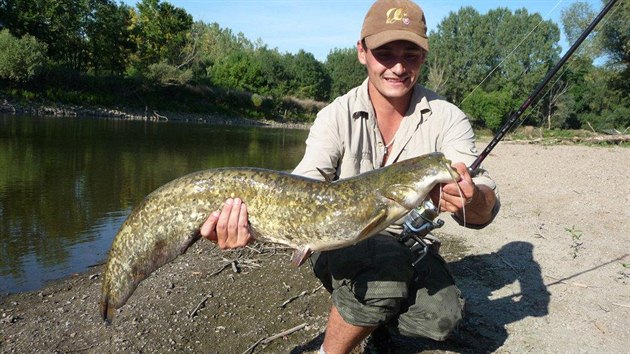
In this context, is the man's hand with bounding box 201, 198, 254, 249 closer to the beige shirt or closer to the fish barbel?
the fish barbel

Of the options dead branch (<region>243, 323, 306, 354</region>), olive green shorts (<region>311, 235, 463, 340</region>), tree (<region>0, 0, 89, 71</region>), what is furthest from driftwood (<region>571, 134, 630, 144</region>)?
tree (<region>0, 0, 89, 71</region>)

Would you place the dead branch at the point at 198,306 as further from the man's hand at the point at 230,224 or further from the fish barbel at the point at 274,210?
the man's hand at the point at 230,224

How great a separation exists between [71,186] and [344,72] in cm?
7602

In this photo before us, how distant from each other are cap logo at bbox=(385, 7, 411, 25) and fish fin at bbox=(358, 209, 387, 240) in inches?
57.4

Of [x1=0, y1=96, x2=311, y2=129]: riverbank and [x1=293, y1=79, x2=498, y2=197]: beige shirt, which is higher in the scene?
[x1=293, y1=79, x2=498, y2=197]: beige shirt

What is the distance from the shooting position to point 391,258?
10.7ft

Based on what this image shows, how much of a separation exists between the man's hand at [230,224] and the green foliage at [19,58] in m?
42.9

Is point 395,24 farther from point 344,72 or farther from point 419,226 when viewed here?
point 344,72

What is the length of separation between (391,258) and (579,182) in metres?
9.01

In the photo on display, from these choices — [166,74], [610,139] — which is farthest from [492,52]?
[610,139]

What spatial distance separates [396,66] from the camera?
11.9ft

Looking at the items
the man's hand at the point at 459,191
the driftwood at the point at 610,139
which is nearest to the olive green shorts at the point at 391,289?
the man's hand at the point at 459,191

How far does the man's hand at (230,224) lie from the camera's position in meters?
3.11

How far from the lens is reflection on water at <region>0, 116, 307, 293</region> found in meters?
6.68
